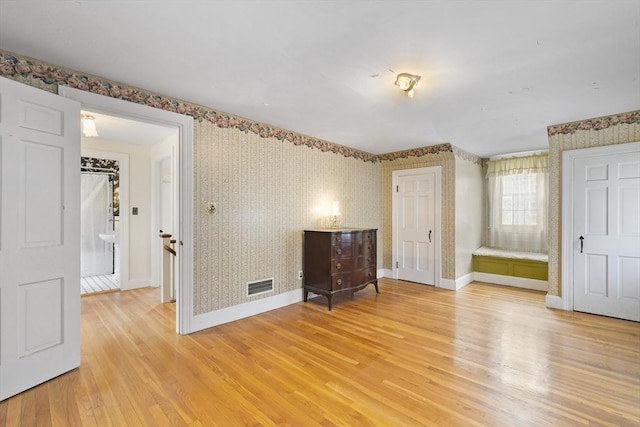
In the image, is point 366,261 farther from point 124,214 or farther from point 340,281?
point 124,214

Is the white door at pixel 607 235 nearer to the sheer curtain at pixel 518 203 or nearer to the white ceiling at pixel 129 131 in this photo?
the sheer curtain at pixel 518 203

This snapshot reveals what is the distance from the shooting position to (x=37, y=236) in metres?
2.04

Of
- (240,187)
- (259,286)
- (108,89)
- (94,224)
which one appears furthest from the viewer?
(94,224)

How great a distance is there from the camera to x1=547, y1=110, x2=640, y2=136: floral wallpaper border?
323 cm

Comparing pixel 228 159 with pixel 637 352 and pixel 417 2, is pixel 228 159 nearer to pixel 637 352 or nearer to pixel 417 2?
pixel 417 2

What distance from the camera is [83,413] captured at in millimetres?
1753

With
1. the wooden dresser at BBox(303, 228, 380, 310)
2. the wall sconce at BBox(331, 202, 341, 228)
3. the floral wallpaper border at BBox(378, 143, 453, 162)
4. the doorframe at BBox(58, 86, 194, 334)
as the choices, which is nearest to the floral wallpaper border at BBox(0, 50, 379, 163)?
the doorframe at BBox(58, 86, 194, 334)

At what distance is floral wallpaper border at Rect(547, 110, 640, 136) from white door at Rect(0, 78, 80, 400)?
5106mm

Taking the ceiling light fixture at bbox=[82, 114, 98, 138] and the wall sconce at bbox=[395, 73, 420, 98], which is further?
the ceiling light fixture at bbox=[82, 114, 98, 138]

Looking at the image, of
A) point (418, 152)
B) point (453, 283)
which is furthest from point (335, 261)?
point (418, 152)

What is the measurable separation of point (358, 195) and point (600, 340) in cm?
343

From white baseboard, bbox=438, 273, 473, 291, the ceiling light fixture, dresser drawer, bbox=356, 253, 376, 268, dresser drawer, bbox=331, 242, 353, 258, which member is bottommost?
white baseboard, bbox=438, 273, 473, 291

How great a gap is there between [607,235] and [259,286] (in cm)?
418

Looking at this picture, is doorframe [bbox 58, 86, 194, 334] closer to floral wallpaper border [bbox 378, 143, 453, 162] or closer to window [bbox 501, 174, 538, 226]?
floral wallpaper border [bbox 378, 143, 453, 162]
